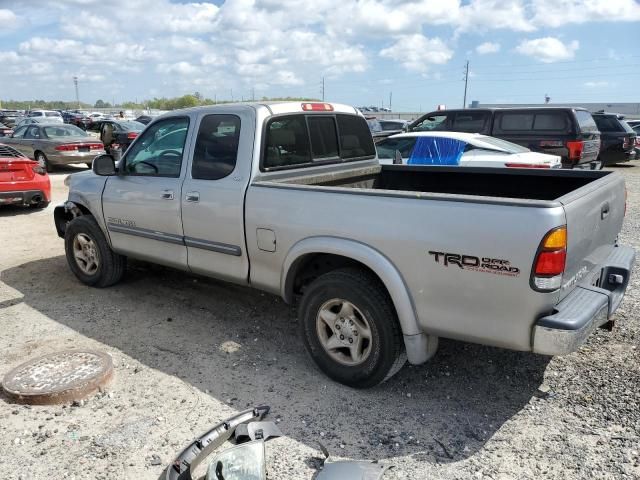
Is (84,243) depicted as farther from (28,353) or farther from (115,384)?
(115,384)

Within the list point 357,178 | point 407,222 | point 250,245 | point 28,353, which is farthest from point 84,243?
point 407,222

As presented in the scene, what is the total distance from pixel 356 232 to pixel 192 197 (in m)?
1.65

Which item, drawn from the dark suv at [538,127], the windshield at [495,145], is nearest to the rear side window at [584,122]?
the dark suv at [538,127]

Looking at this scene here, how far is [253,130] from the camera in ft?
13.3

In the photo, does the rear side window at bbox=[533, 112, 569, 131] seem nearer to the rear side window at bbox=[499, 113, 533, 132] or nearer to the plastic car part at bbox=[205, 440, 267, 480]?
the rear side window at bbox=[499, 113, 533, 132]

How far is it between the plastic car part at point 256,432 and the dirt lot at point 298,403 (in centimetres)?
8

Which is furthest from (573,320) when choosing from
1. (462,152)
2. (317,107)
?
(462,152)

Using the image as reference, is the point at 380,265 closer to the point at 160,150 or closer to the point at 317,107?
the point at 317,107

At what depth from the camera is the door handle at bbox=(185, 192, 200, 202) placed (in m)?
4.25

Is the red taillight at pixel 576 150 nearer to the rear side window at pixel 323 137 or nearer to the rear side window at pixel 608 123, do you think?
the rear side window at pixel 608 123

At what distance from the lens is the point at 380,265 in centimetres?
318

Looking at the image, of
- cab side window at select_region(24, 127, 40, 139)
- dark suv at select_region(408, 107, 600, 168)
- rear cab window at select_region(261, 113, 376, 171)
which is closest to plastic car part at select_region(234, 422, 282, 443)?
rear cab window at select_region(261, 113, 376, 171)

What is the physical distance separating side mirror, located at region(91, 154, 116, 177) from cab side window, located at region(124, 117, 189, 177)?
0.13 meters

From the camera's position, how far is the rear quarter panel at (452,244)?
271 centimetres
